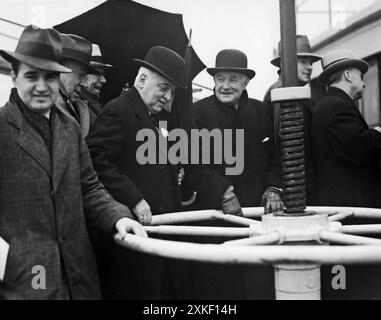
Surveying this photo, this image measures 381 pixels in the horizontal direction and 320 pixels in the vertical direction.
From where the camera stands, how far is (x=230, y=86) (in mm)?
2859

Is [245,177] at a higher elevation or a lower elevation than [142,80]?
lower

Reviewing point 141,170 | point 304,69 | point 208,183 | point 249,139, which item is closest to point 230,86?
point 249,139

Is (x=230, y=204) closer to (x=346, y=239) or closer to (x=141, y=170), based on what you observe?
(x=141, y=170)

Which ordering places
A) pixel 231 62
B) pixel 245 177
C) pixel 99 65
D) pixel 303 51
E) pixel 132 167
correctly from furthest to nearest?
pixel 303 51
pixel 99 65
pixel 231 62
pixel 245 177
pixel 132 167

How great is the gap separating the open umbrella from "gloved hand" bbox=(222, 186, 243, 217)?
157 cm

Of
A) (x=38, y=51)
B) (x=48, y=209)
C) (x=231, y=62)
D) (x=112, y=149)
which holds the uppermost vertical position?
(x=231, y=62)

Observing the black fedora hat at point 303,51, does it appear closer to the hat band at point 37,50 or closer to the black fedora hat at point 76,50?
the black fedora hat at point 76,50

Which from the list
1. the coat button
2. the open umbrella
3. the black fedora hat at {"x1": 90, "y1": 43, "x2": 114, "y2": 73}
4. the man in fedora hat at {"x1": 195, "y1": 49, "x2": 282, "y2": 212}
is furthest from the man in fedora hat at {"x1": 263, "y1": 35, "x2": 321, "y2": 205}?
the black fedora hat at {"x1": 90, "y1": 43, "x2": 114, "y2": 73}

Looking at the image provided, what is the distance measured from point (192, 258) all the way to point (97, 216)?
60cm

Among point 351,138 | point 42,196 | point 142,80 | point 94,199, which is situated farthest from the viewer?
point 351,138

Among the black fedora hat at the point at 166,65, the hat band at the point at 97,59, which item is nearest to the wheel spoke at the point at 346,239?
the black fedora hat at the point at 166,65

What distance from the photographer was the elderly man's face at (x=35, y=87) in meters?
1.58

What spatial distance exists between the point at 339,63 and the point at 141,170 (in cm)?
116
